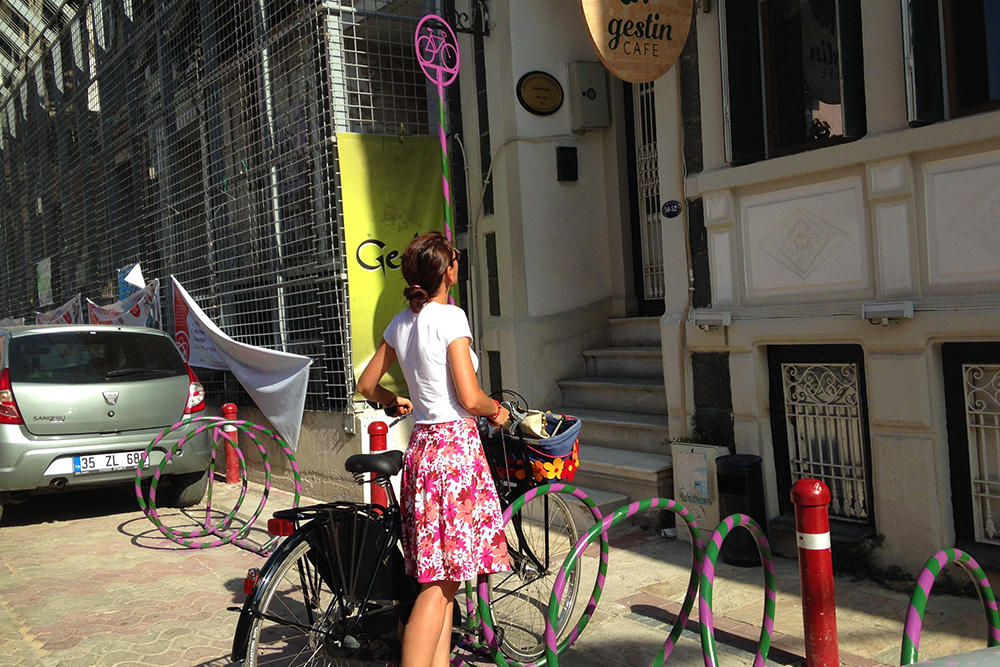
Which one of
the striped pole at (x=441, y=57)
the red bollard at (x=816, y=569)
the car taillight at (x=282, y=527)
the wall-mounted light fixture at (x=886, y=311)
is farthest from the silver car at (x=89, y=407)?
the red bollard at (x=816, y=569)

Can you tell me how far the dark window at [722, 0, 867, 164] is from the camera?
565cm

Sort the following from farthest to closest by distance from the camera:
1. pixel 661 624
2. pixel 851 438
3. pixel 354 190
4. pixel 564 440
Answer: pixel 354 190, pixel 851 438, pixel 661 624, pixel 564 440

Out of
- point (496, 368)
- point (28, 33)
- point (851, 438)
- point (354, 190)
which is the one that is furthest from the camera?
point (28, 33)

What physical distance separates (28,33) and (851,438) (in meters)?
20.5

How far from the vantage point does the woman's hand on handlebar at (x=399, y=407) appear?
4.02 metres

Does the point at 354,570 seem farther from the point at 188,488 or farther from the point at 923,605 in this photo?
the point at 188,488

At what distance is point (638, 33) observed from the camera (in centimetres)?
567

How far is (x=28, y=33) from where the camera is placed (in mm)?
19828

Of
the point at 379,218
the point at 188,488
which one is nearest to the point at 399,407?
the point at 379,218

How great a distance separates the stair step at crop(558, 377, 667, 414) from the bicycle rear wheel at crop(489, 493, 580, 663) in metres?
2.89

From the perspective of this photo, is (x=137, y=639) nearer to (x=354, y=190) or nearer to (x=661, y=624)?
(x=661, y=624)

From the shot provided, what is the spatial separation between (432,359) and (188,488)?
19.3 feet

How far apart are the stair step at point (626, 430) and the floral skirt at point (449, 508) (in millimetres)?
3295

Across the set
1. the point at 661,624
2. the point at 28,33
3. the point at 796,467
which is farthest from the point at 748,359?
the point at 28,33
